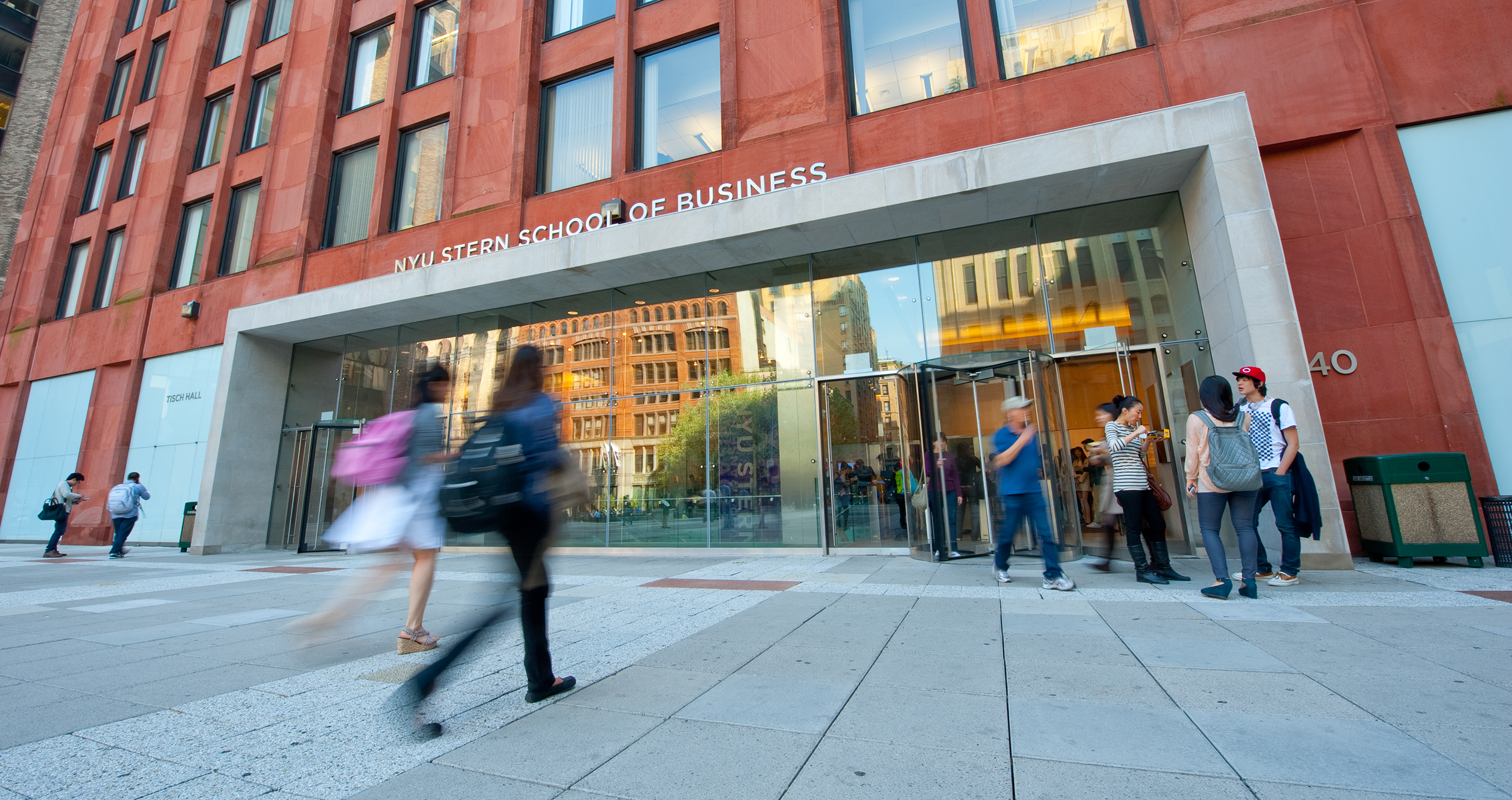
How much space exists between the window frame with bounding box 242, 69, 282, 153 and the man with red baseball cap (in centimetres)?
2260

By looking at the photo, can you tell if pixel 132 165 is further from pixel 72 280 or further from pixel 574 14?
pixel 574 14

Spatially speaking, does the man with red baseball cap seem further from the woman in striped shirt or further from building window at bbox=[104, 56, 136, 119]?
building window at bbox=[104, 56, 136, 119]

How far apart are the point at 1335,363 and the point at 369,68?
21.2m

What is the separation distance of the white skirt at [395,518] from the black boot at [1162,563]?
629cm

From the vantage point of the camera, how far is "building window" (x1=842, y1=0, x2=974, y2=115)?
10.3 meters

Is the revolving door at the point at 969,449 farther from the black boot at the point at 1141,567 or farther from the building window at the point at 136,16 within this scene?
the building window at the point at 136,16

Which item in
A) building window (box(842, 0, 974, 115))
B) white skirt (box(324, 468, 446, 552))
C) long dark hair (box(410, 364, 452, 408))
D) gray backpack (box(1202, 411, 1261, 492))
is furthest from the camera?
building window (box(842, 0, 974, 115))

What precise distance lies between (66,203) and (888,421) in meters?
27.4

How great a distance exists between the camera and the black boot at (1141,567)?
599cm

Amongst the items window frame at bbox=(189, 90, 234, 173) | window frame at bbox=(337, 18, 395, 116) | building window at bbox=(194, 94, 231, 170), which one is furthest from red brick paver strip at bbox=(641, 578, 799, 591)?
building window at bbox=(194, 94, 231, 170)

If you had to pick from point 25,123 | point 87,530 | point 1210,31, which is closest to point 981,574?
point 1210,31

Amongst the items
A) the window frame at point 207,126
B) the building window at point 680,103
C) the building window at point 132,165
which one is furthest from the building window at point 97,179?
the building window at point 680,103

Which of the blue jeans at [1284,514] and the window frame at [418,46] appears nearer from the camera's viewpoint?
the blue jeans at [1284,514]

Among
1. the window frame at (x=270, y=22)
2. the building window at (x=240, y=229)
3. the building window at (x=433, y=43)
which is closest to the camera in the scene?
the building window at (x=433, y=43)
